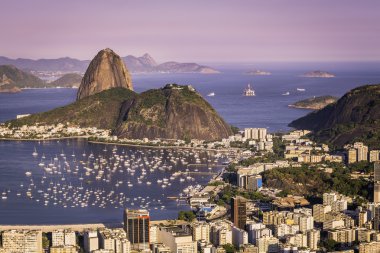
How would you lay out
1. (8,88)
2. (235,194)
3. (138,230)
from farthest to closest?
(8,88)
(235,194)
(138,230)

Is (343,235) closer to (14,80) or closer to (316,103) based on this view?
(316,103)

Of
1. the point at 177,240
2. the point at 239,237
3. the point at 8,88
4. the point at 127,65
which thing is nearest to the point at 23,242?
the point at 177,240

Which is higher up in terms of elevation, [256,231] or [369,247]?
[256,231]

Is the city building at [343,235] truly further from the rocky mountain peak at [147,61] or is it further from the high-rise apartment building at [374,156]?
the rocky mountain peak at [147,61]

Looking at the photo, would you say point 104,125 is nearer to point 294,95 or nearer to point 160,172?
point 160,172

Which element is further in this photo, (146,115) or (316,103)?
(316,103)
